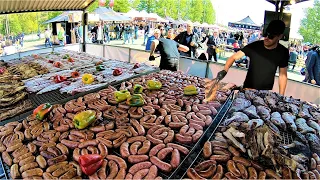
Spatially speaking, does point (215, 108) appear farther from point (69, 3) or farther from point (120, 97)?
point (69, 3)

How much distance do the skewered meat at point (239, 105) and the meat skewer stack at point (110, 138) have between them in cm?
22

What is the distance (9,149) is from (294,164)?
2.36 metres

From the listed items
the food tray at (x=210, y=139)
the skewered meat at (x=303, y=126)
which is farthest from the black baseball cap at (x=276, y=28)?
the food tray at (x=210, y=139)

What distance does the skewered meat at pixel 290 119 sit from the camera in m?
2.47

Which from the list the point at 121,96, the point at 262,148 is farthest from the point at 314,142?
the point at 121,96

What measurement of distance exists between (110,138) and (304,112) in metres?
2.20

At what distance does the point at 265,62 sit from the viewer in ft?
12.2

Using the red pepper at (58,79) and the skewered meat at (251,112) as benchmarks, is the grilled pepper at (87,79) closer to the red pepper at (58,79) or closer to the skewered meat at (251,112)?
the red pepper at (58,79)

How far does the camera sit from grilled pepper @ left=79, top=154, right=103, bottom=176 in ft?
6.05

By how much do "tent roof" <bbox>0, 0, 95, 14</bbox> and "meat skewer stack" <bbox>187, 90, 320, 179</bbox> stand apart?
777cm

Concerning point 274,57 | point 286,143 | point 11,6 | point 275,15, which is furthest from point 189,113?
point 11,6

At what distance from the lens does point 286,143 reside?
7.40ft

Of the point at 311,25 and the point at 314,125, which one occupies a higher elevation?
the point at 311,25

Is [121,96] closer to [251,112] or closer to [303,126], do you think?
[251,112]
